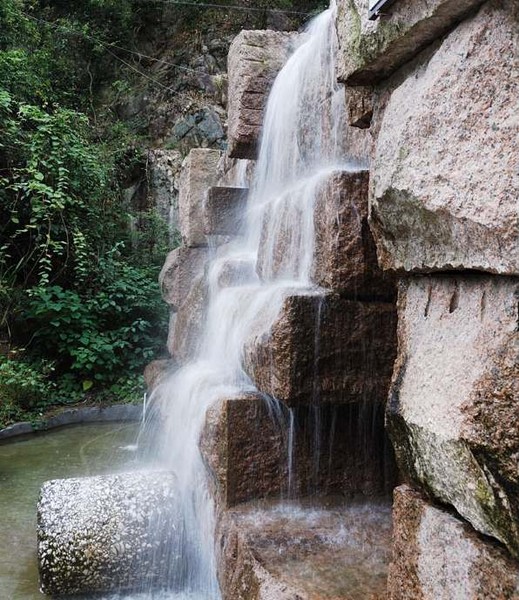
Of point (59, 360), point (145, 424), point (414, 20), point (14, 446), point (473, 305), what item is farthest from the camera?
point (59, 360)

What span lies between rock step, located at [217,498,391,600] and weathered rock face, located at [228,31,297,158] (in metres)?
2.41

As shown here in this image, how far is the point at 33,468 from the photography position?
14.8 ft

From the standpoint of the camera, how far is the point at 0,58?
289 inches

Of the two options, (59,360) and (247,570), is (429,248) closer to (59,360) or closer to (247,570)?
(247,570)

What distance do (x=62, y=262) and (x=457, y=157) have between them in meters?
6.60

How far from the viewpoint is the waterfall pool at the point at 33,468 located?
2.96 metres

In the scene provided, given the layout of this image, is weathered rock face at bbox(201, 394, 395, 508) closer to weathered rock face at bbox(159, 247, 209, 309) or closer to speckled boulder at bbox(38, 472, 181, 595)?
speckled boulder at bbox(38, 472, 181, 595)

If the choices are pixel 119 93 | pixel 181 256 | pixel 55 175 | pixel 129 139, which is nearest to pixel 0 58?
pixel 55 175

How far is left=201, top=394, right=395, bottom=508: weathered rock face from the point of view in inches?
94.0

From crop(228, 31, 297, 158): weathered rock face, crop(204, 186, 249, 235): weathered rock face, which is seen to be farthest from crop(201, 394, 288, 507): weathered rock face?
crop(204, 186, 249, 235): weathered rock face

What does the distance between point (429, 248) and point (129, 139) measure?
8.82 meters

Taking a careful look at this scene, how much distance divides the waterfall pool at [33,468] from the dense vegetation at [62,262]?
57cm

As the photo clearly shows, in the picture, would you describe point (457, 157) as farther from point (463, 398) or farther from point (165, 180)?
point (165, 180)

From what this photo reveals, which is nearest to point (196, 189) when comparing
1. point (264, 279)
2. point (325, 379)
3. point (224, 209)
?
point (224, 209)
